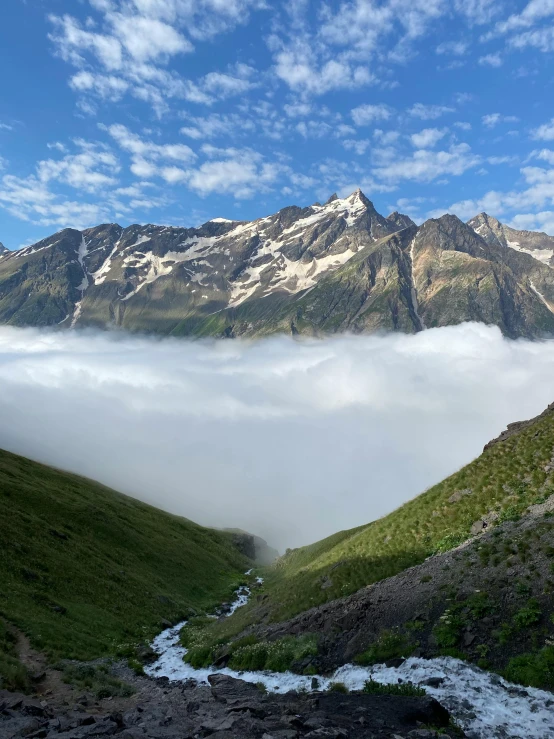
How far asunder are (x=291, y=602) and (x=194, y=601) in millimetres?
30567

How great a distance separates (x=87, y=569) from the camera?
179 feet

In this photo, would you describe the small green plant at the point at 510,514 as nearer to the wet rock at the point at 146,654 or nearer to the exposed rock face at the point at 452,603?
the exposed rock face at the point at 452,603

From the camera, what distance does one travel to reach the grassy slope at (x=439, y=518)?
36531mm

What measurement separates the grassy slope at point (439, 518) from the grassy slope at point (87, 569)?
14.1 meters

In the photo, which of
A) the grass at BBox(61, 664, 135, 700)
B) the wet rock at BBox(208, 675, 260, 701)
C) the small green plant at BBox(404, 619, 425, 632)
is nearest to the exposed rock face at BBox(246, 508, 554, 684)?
the small green plant at BBox(404, 619, 425, 632)

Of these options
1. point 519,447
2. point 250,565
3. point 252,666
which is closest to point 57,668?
point 252,666

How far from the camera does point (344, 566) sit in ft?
136

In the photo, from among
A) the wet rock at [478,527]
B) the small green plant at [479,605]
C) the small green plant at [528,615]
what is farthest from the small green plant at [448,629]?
the wet rock at [478,527]

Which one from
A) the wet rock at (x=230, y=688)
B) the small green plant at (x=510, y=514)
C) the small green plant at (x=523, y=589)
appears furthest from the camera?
the small green plant at (x=510, y=514)

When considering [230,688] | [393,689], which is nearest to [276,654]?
[230,688]

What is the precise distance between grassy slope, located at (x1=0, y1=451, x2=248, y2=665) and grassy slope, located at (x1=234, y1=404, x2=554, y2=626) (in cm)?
1408

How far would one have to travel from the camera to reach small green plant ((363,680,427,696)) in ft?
64.3

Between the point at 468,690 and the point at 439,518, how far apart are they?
73.5 feet

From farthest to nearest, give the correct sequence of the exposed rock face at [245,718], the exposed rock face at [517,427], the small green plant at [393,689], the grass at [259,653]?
the exposed rock face at [517,427] < the grass at [259,653] < the small green plant at [393,689] < the exposed rock face at [245,718]
